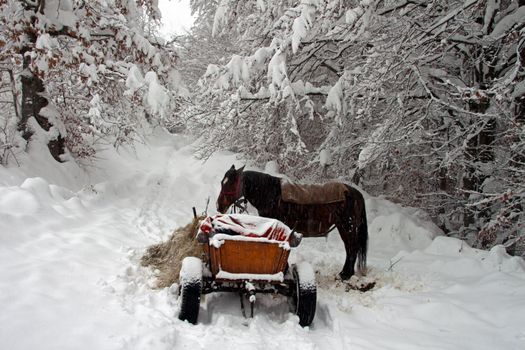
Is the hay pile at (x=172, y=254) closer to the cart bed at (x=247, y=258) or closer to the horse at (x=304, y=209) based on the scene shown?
the horse at (x=304, y=209)

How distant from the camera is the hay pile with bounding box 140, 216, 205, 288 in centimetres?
474

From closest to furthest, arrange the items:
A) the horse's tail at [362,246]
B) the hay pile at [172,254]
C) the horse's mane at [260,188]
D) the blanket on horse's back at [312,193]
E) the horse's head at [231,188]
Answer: the hay pile at [172,254] → the horse's head at [231,188] → the horse's mane at [260,188] → the blanket on horse's back at [312,193] → the horse's tail at [362,246]

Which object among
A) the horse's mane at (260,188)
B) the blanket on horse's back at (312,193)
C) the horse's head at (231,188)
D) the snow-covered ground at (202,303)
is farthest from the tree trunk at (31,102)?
the blanket on horse's back at (312,193)

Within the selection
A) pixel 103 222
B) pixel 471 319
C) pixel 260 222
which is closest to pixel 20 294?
pixel 260 222

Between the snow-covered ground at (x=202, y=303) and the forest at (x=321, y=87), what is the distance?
3.22 feet

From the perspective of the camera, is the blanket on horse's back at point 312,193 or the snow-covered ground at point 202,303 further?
the blanket on horse's back at point 312,193

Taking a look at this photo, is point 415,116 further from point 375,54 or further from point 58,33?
point 58,33

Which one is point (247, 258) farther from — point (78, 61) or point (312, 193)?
point (78, 61)

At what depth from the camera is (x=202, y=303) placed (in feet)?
14.7

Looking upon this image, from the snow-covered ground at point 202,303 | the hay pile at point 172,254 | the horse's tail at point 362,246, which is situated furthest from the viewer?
the horse's tail at point 362,246

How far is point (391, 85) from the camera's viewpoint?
7.93 metres

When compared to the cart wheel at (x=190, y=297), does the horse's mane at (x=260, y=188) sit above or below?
above

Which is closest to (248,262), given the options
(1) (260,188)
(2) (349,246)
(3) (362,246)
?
(1) (260,188)

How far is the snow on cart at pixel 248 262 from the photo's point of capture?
4.04 metres
